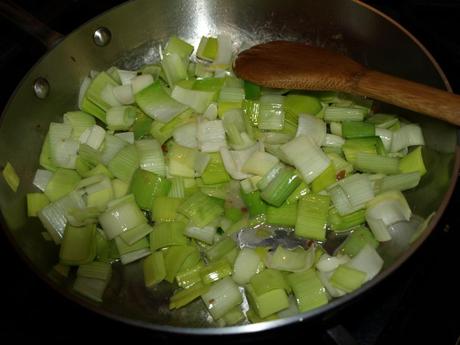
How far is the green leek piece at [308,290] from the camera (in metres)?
1.35

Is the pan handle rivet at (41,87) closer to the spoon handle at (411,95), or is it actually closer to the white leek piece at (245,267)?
the white leek piece at (245,267)

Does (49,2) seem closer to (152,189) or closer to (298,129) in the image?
(152,189)

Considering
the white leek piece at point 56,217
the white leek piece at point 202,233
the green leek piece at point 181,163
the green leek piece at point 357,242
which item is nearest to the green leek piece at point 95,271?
the white leek piece at point 56,217

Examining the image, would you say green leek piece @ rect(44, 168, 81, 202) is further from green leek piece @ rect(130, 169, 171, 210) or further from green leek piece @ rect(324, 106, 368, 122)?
green leek piece @ rect(324, 106, 368, 122)

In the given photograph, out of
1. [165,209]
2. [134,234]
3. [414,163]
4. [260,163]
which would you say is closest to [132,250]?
[134,234]

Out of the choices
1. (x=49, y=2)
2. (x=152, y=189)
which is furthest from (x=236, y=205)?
(x=49, y=2)

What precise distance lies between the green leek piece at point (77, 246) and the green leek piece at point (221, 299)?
364 mm

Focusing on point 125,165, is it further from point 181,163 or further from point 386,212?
point 386,212

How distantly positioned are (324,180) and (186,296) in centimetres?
54

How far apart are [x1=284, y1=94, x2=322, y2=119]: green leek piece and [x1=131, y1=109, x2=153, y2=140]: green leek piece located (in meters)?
0.47

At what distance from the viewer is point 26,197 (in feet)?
5.29

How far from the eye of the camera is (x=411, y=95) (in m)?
1.39

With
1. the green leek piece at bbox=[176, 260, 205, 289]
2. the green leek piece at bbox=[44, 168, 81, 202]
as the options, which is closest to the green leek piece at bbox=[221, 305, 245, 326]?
the green leek piece at bbox=[176, 260, 205, 289]

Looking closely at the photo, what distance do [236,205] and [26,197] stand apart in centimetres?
66
